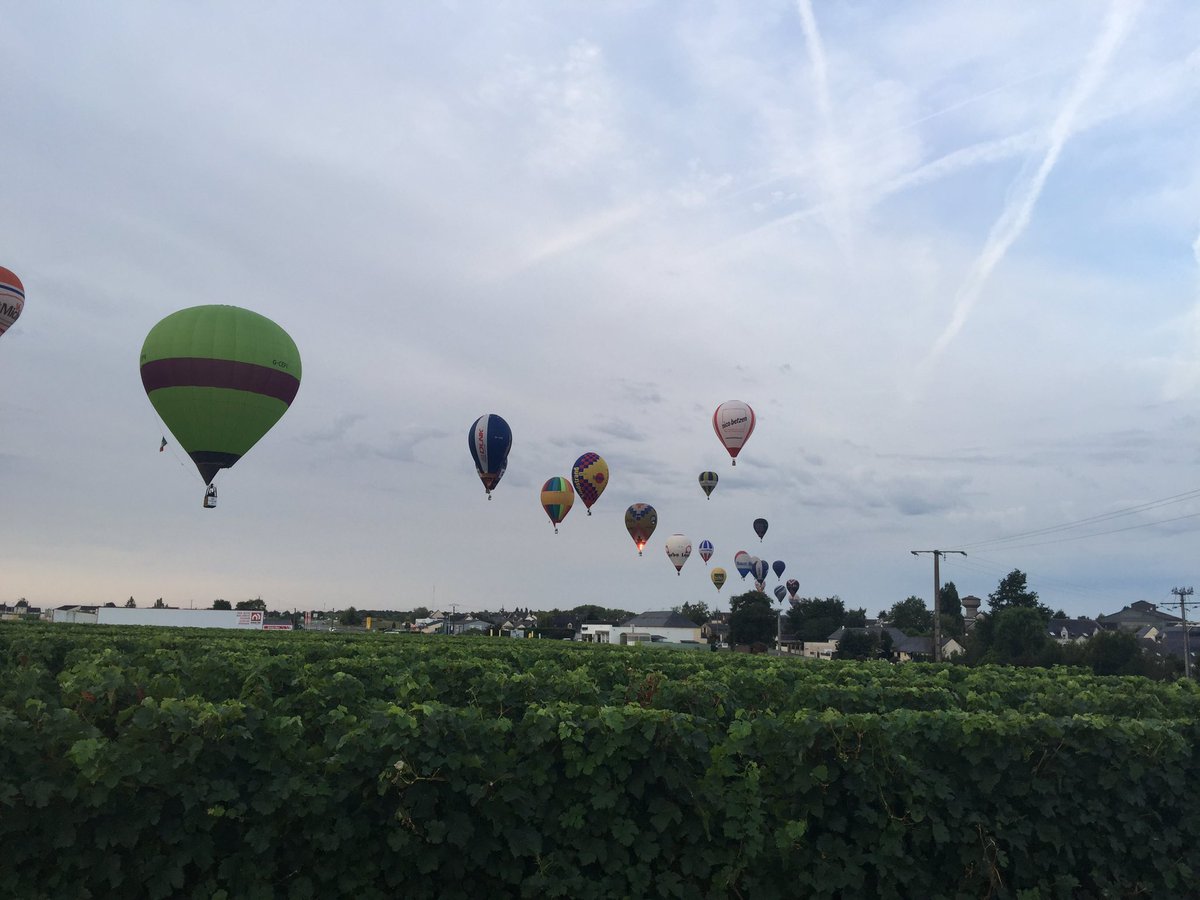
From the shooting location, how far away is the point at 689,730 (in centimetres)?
689

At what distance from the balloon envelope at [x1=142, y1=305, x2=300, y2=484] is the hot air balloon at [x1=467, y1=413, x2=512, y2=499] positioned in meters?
16.7

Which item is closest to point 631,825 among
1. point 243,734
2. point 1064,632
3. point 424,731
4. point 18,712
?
point 424,731

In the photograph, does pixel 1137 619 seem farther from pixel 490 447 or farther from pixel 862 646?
pixel 490 447

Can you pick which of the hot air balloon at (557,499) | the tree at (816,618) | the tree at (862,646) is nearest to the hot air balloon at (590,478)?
the hot air balloon at (557,499)

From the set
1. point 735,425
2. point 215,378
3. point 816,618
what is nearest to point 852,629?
point 816,618

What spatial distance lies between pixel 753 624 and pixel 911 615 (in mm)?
81775

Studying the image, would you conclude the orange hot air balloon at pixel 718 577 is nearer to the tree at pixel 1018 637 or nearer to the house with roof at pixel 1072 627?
the tree at pixel 1018 637

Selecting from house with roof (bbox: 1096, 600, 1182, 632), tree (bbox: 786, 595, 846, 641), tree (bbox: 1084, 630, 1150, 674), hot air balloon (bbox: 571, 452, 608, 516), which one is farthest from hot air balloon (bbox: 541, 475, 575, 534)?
house with roof (bbox: 1096, 600, 1182, 632)

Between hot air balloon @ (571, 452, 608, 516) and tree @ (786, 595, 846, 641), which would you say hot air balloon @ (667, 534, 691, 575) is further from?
tree @ (786, 595, 846, 641)

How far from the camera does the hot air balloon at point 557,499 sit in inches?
2368

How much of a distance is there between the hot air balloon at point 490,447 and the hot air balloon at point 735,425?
41.6 ft

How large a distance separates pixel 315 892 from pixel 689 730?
10.2 ft

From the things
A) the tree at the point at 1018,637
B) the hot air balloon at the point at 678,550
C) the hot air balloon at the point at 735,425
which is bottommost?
the tree at the point at 1018,637

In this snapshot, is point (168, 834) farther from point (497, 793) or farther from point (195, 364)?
point (195, 364)
